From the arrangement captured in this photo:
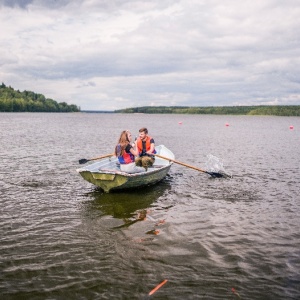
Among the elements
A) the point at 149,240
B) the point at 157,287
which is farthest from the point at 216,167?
the point at 157,287

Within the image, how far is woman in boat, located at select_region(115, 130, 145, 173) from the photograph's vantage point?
11.6 meters

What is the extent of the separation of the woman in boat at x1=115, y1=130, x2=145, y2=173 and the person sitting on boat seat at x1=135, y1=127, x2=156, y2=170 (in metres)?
1.15

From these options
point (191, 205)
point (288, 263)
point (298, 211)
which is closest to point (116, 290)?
point (288, 263)

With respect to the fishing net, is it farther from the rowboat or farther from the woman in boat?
the woman in boat

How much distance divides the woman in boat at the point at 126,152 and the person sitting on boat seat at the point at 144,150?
3.77 ft

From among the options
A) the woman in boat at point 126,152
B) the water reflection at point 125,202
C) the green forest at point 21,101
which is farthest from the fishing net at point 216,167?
the green forest at point 21,101

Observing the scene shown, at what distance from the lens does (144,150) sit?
1432 centimetres

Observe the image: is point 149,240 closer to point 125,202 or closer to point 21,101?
point 125,202

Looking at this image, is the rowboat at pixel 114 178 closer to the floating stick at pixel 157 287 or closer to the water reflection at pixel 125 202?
the water reflection at pixel 125 202

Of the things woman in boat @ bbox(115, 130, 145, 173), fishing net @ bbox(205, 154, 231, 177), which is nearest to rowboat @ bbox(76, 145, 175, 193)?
woman in boat @ bbox(115, 130, 145, 173)

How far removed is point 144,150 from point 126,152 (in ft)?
7.89

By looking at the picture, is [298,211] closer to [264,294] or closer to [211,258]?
[211,258]

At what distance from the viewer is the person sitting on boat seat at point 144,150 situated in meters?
13.8

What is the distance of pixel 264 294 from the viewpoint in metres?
5.65
